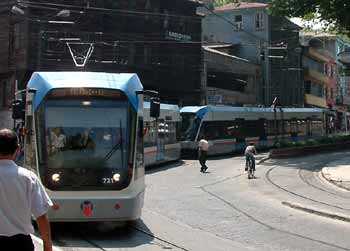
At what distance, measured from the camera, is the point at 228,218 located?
13836mm

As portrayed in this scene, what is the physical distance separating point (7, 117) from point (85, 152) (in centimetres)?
3161

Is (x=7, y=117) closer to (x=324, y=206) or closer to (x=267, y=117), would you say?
(x=267, y=117)

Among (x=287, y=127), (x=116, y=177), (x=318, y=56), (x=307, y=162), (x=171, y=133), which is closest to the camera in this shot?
(x=116, y=177)

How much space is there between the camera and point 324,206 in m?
15.5

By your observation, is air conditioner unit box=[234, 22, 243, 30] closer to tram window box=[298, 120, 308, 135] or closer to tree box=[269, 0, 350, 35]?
tram window box=[298, 120, 308, 135]

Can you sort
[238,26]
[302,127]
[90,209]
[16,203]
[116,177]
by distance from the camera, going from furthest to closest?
[238,26], [302,127], [116,177], [90,209], [16,203]

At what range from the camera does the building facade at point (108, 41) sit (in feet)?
126

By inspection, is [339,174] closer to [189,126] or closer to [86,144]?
[189,126]

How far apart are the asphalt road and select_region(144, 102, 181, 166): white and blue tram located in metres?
2.84

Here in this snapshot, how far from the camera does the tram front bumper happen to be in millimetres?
10742

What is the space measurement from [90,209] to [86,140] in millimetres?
1304

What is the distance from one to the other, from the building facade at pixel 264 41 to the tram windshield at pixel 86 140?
163 feet

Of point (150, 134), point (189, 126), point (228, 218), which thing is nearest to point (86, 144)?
point (228, 218)

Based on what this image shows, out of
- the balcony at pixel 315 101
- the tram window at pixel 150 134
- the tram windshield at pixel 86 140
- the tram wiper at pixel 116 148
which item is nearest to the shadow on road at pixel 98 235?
the tram windshield at pixel 86 140
